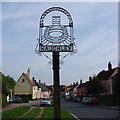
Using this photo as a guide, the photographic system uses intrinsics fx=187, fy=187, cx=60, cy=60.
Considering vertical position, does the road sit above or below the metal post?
below

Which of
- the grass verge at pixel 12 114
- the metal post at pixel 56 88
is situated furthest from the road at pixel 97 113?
the metal post at pixel 56 88

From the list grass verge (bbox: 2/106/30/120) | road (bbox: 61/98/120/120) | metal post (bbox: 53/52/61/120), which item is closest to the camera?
metal post (bbox: 53/52/61/120)

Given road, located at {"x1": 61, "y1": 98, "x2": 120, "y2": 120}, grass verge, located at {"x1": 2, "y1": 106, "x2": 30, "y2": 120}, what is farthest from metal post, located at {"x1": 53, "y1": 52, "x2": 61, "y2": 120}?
road, located at {"x1": 61, "y1": 98, "x2": 120, "y2": 120}

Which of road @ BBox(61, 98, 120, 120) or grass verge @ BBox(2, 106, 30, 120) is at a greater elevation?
grass verge @ BBox(2, 106, 30, 120)

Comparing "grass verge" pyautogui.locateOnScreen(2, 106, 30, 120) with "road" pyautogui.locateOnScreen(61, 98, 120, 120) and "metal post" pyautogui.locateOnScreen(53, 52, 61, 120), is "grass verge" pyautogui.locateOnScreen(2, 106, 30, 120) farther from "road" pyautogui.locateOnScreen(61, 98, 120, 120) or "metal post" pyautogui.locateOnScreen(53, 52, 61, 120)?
"metal post" pyautogui.locateOnScreen(53, 52, 61, 120)

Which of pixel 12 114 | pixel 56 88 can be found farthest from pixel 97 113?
pixel 56 88

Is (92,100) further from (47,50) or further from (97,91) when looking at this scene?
(47,50)

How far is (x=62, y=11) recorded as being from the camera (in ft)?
26.2

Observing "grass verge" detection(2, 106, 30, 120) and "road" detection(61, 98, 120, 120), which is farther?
"road" detection(61, 98, 120, 120)

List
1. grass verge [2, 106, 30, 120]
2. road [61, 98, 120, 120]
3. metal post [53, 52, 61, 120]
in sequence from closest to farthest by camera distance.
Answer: metal post [53, 52, 61, 120], grass verge [2, 106, 30, 120], road [61, 98, 120, 120]

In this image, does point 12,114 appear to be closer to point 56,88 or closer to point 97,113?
point 56,88

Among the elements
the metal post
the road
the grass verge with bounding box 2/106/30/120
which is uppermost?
the metal post

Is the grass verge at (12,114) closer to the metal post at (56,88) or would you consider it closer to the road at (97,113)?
the road at (97,113)

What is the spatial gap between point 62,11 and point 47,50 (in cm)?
183
